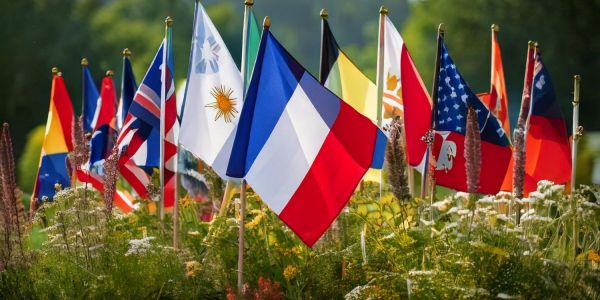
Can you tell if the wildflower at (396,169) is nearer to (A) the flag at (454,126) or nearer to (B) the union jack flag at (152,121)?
(A) the flag at (454,126)

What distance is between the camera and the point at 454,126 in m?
9.69

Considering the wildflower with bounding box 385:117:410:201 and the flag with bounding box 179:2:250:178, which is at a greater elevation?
→ the flag with bounding box 179:2:250:178

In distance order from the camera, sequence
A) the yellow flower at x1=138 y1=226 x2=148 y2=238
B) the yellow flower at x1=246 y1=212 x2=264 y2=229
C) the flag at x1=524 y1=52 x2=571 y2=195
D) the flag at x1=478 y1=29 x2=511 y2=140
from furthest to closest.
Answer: the flag at x1=478 y1=29 x2=511 y2=140
the flag at x1=524 y1=52 x2=571 y2=195
the yellow flower at x1=138 y1=226 x2=148 y2=238
the yellow flower at x1=246 y1=212 x2=264 y2=229

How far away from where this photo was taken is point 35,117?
33000 mm

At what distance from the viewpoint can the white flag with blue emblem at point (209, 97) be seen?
9477mm

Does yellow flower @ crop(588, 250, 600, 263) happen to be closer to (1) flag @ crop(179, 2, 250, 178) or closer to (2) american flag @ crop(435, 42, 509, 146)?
(2) american flag @ crop(435, 42, 509, 146)

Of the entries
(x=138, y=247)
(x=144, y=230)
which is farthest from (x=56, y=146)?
(x=138, y=247)

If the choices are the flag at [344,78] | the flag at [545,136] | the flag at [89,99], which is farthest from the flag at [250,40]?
the flag at [89,99]

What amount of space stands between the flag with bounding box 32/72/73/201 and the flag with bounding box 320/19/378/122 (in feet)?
10.6

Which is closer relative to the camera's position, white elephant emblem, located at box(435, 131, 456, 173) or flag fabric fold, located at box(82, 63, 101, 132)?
white elephant emblem, located at box(435, 131, 456, 173)

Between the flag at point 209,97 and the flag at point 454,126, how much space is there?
1.53 metres

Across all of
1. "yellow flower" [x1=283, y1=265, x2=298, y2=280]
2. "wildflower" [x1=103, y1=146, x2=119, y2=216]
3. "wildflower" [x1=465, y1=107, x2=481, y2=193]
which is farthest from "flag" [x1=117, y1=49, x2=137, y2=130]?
"wildflower" [x1=465, y1=107, x2=481, y2=193]

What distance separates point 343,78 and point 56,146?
377 cm

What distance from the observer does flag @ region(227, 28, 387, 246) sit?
816cm
